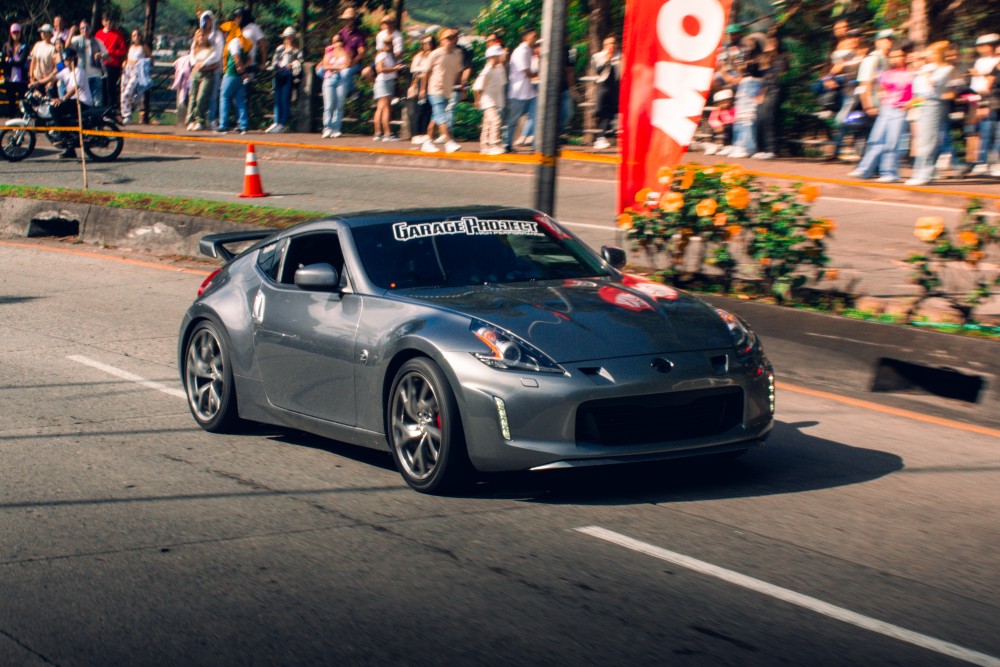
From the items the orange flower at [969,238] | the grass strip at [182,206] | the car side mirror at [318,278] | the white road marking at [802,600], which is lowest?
the white road marking at [802,600]

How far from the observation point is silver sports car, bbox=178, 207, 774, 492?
20.2 feet

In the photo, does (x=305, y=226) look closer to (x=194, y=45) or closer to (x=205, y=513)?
(x=205, y=513)

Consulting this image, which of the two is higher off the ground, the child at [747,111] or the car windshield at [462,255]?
the child at [747,111]

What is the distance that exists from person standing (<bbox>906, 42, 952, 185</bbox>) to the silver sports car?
11.2m

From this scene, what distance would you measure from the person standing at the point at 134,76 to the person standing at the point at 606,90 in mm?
11435

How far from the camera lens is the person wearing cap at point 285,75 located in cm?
2728

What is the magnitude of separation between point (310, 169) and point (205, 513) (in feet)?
59.3

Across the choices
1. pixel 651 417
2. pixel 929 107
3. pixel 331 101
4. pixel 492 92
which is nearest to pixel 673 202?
pixel 651 417

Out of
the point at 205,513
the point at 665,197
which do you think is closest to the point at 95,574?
the point at 205,513

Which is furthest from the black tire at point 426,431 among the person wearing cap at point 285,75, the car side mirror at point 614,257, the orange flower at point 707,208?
the person wearing cap at point 285,75

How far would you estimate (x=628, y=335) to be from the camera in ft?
20.8

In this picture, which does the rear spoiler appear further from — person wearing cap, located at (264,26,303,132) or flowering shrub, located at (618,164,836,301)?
person wearing cap, located at (264,26,303,132)

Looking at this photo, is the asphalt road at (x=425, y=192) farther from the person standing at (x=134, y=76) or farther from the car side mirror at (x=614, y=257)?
the car side mirror at (x=614, y=257)

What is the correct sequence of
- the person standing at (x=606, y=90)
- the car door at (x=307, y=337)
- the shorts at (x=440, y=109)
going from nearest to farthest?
the car door at (x=307, y=337) < the shorts at (x=440, y=109) < the person standing at (x=606, y=90)
